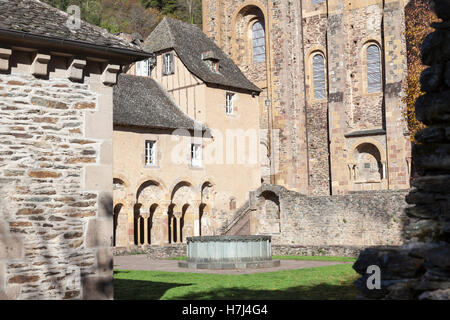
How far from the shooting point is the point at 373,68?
122 ft

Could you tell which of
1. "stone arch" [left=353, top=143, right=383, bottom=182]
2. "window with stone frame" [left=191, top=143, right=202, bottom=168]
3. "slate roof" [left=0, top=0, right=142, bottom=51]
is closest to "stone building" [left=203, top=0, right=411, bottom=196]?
"stone arch" [left=353, top=143, right=383, bottom=182]

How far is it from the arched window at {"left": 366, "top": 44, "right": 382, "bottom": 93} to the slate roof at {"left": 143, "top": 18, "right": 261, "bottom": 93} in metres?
6.82

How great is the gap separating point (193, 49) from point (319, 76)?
27.8 feet

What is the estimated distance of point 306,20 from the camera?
130 ft

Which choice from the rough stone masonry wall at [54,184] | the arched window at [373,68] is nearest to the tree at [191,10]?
the arched window at [373,68]

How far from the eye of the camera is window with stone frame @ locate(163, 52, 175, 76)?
3498 cm

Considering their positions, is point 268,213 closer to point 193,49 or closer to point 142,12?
point 193,49

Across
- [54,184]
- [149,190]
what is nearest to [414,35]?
[149,190]

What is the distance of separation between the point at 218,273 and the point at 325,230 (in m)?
12.1

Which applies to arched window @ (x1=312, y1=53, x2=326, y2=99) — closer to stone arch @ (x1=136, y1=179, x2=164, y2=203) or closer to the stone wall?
the stone wall

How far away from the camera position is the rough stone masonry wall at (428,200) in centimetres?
630

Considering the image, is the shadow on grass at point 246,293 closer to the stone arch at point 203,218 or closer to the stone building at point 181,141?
the stone building at point 181,141
